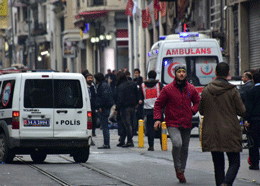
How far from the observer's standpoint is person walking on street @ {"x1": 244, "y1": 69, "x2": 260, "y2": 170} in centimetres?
1241

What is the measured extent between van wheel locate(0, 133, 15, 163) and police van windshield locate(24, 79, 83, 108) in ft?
2.61

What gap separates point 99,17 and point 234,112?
1593 inches

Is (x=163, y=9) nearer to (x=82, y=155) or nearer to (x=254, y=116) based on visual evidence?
(x=82, y=155)

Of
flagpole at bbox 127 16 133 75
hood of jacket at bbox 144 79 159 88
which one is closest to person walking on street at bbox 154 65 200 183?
hood of jacket at bbox 144 79 159 88

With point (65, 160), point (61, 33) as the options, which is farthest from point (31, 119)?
point (61, 33)

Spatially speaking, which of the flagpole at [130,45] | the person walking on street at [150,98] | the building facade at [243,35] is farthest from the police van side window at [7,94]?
the flagpole at [130,45]

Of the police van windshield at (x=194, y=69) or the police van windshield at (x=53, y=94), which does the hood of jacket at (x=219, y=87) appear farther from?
the police van windshield at (x=194, y=69)

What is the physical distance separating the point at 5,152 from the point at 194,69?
9342 millimetres

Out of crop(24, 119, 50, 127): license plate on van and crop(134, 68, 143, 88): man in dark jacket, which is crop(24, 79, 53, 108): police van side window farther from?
crop(134, 68, 143, 88): man in dark jacket

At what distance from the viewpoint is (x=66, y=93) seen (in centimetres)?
1409

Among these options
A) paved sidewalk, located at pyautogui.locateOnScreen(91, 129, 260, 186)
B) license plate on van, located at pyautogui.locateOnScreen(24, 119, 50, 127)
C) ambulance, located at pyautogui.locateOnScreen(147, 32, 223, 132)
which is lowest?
paved sidewalk, located at pyautogui.locateOnScreen(91, 129, 260, 186)

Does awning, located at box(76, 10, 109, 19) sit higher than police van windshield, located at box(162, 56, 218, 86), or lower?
higher

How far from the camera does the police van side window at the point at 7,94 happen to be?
13.8m

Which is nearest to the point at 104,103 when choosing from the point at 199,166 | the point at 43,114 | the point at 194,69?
the point at 43,114
